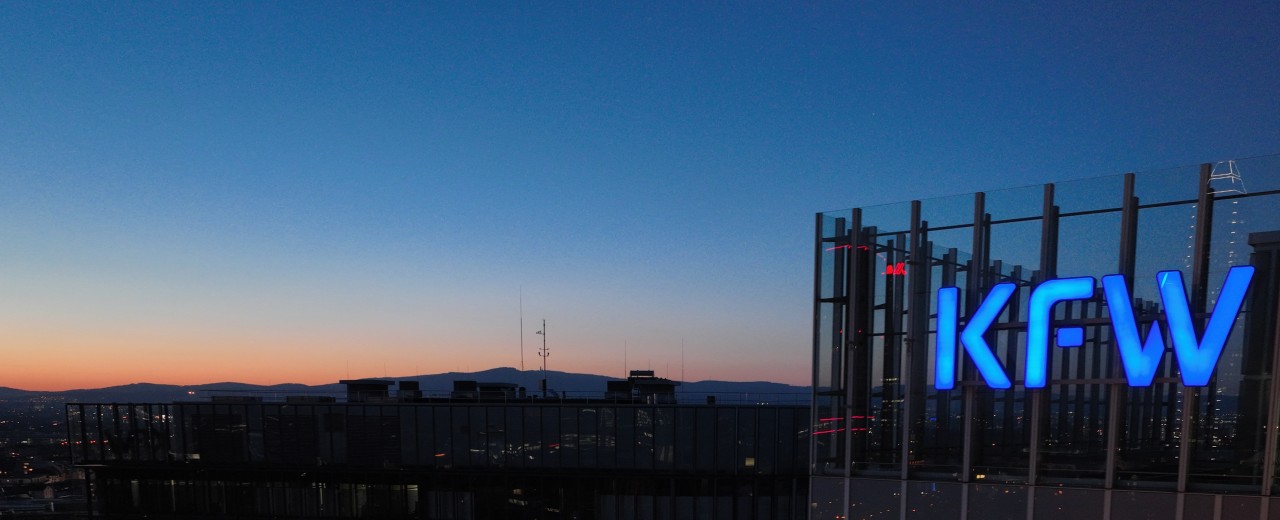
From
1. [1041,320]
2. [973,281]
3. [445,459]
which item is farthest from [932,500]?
[445,459]

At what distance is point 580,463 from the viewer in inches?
1286

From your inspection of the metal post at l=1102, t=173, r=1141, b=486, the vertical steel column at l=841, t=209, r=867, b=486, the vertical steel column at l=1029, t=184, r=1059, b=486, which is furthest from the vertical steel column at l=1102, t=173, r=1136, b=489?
the vertical steel column at l=841, t=209, r=867, b=486

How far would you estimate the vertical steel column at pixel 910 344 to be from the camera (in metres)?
15.0

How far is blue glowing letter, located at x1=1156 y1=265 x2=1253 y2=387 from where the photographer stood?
12.0 meters

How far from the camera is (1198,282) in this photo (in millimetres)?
12523

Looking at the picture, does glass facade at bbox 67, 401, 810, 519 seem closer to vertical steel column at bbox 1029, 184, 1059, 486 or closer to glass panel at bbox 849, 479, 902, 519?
glass panel at bbox 849, 479, 902, 519

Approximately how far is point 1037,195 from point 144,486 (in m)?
40.1

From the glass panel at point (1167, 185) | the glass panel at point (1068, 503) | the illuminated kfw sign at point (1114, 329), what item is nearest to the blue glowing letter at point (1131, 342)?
the illuminated kfw sign at point (1114, 329)

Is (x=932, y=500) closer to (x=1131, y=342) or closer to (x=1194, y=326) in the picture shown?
(x=1131, y=342)

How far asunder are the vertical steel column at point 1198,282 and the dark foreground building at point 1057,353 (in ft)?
0.11

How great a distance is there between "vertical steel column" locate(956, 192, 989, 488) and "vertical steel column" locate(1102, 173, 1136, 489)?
2.20 meters

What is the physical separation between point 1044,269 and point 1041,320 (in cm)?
95

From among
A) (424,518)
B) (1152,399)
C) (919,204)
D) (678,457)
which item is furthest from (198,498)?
(1152,399)

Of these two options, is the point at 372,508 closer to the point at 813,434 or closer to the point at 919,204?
the point at 813,434
